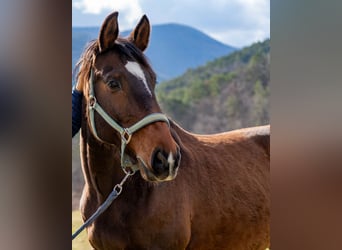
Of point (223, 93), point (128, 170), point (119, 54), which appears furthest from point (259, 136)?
point (223, 93)

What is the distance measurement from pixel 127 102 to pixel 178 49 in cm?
263

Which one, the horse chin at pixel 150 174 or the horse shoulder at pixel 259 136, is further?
the horse shoulder at pixel 259 136

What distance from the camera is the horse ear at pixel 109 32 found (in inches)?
49.3

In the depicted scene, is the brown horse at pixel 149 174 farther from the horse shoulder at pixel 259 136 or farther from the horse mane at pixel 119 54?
the horse shoulder at pixel 259 136

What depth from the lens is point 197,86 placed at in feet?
13.8

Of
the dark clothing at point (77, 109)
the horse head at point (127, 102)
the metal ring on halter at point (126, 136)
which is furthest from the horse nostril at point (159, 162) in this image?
the dark clothing at point (77, 109)

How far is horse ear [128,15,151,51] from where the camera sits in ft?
4.50

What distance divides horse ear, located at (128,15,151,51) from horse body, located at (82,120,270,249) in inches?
13.4

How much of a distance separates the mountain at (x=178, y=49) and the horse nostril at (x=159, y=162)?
7.17 ft

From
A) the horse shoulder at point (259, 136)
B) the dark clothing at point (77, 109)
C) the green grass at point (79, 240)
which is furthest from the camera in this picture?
the horse shoulder at point (259, 136)

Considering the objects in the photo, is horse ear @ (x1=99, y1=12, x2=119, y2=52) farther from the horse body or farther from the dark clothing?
the horse body
